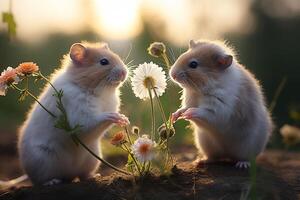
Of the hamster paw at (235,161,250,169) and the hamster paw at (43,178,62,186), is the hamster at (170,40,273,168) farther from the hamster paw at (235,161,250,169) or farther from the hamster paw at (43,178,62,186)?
the hamster paw at (43,178,62,186)

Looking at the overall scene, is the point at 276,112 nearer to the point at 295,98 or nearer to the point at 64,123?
the point at 295,98

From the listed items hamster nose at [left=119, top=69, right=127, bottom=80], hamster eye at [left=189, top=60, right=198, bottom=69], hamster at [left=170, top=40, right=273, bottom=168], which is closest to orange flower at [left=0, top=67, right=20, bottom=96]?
hamster nose at [left=119, top=69, right=127, bottom=80]

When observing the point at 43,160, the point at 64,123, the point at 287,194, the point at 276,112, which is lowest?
the point at 276,112

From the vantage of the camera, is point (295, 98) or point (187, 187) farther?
point (295, 98)

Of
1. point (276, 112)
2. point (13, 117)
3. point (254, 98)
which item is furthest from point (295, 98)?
point (254, 98)

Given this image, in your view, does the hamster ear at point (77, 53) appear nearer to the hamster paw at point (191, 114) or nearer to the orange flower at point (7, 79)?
the orange flower at point (7, 79)

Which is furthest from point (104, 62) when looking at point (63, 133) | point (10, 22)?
point (10, 22)

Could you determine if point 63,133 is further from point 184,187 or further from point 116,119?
point 184,187
